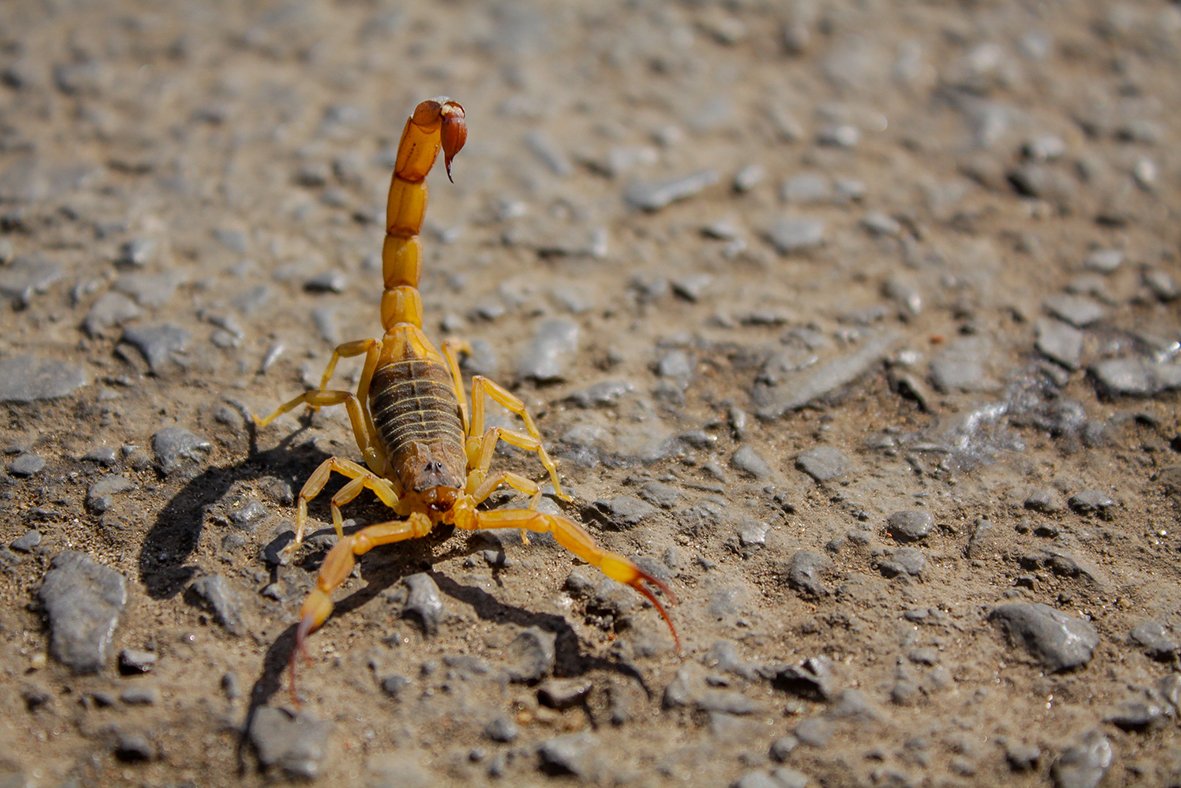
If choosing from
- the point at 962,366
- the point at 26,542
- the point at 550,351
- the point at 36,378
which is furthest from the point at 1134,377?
the point at 36,378

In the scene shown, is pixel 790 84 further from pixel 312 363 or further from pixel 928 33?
pixel 312 363

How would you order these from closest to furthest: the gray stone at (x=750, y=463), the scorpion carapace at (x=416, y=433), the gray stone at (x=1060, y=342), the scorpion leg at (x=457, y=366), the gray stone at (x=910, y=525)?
the scorpion carapace at (x=416, y=433), the gray stone at (x=910, y=525), the gray stone at (x=750, y=463), the scorpion leg at (x=457, y=366), the gray stone at (x=1060, y=342)

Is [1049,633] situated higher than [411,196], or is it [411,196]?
[411,196]

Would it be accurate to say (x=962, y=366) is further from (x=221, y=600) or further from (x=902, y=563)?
(x=221, y=600)

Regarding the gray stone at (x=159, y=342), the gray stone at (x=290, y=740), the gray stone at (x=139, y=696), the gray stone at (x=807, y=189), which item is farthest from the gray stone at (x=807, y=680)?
the gray stone at (x=807, y=189)

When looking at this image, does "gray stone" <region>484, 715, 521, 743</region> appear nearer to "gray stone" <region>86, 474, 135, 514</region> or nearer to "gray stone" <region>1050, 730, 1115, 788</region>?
"gray stone" <region>1050, 730, 1115, 788</region>

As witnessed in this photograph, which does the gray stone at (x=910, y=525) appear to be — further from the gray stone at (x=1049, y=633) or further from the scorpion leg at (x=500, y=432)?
the scorpion leg at (x=500, y=432)
